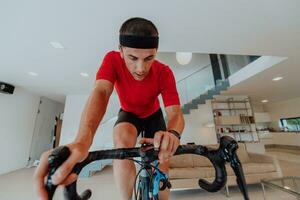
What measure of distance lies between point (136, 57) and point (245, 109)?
6384 millimetres

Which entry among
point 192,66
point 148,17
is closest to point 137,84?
point 148,17

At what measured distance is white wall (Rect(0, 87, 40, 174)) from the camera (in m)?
4.24

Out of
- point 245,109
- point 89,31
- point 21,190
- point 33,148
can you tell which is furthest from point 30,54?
point 245,109

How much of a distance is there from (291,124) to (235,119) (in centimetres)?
451

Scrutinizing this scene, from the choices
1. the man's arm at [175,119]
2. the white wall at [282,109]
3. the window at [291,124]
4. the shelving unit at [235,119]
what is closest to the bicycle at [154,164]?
the man's arm at [175,119]

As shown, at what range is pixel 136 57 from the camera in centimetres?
61

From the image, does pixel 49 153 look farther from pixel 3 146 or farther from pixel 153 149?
Result: pixel 3 146

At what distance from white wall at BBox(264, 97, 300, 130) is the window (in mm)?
204

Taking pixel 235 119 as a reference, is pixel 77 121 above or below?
above

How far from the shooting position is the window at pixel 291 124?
281 inches

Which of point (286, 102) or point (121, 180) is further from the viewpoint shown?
point (286, 102)

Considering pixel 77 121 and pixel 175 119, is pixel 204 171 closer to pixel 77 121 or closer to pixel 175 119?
pixel 175 119

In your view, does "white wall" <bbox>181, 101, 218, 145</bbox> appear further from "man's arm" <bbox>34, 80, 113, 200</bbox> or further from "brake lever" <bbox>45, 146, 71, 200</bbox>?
"brake lever" <bbox>45, 146, 71, 200</bbox>

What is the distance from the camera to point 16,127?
4.61m
